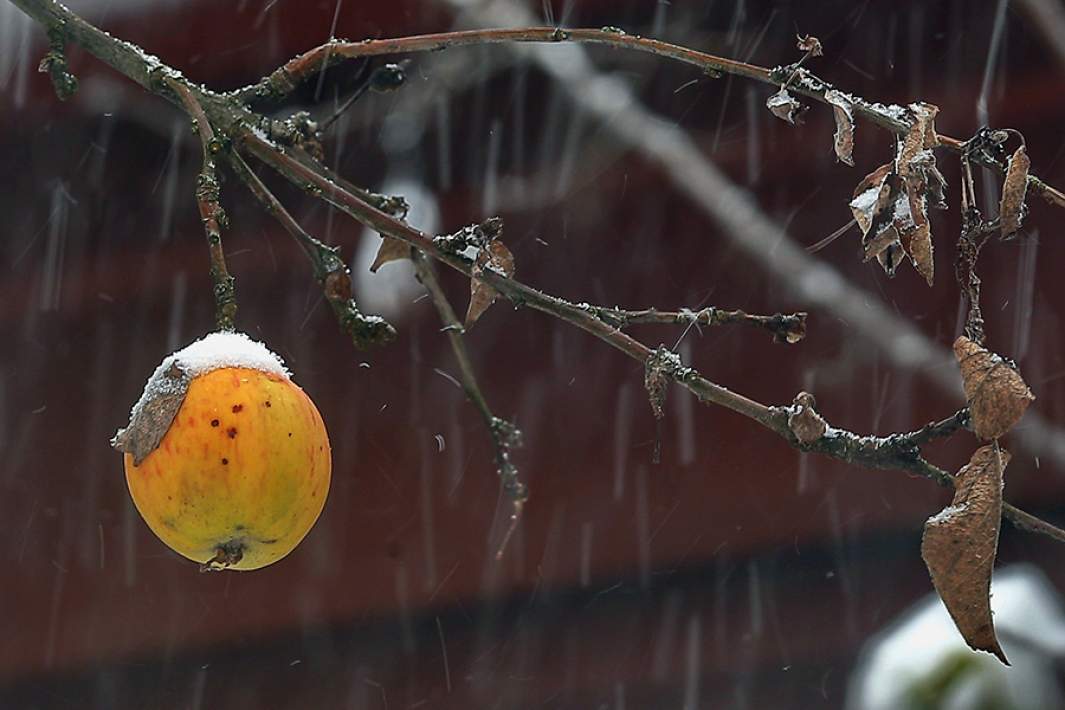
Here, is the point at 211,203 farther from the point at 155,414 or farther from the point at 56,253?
the point at 56,253

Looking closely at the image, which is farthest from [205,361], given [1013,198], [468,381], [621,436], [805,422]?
[621,436]

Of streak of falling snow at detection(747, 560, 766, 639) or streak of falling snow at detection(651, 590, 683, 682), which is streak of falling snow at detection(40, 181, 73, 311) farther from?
streak of falling snow at detection(747, 560, 766, 639)

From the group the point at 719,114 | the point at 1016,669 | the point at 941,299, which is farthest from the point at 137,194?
the point at 1016,669

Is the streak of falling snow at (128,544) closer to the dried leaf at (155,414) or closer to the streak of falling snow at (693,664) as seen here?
the streak of falling snow at (693,664)

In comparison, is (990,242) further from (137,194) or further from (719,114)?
(137,194)

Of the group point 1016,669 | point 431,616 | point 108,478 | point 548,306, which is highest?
point 108,478

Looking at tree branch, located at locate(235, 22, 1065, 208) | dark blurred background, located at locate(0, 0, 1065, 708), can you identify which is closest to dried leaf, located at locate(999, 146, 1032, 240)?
tree branch, located at locate(235, 22, 1065, 208)

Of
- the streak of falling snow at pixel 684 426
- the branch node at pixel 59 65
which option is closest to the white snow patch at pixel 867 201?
the branch node at pixel 59 65
